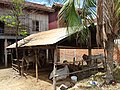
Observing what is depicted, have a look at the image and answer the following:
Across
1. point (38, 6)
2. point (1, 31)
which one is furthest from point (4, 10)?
point (38, 6)

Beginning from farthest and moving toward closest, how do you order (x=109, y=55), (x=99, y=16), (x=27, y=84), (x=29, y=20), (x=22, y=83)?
(x=29, y=20), (x=22, y=83), (x=27, y=84), (x=109, y=55), (x=99, y=16)

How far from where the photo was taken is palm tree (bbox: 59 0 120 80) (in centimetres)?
739

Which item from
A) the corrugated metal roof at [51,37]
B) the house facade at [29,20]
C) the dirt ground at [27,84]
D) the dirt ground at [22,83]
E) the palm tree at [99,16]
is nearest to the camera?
the palm tree at [99,16]

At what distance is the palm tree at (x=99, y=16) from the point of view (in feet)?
24.3

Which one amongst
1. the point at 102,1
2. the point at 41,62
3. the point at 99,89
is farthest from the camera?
the point at 41,62

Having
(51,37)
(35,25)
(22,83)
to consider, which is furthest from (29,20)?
(51,37)

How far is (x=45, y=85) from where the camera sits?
9.86m

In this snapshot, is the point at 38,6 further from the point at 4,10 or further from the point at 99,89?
the point at 99,89

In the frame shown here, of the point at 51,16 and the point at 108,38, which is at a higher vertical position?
the point at 51,16

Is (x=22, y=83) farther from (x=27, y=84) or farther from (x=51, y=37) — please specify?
(x=51, y=37)

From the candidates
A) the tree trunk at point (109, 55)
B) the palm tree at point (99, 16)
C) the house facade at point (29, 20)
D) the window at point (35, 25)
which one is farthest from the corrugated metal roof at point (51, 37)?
the window at point (35, 25)

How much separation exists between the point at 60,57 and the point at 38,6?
6.69 meters

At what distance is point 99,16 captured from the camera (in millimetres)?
7684

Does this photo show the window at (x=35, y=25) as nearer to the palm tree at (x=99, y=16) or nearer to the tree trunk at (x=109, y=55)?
the palm tree at (x=99, y=16)
